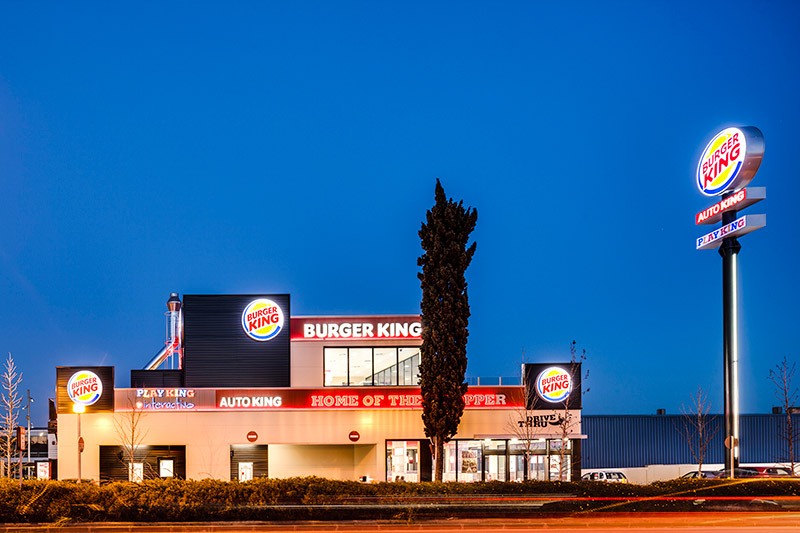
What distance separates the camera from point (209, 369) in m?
33.0

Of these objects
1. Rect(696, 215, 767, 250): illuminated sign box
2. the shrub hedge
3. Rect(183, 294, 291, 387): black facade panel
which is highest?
Rect(696, 215, 767, 250): illuminated sign box

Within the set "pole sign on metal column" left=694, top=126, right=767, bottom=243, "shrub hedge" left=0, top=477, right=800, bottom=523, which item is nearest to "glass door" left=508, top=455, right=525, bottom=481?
"shrub hedge" left=0, top=477, right=800, bottom=523

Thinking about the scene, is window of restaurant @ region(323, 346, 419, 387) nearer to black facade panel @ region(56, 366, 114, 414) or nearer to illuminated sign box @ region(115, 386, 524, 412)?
illuminated sign box @ region(115, 386, 524, 412)

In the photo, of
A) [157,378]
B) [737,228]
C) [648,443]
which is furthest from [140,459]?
[648,443]

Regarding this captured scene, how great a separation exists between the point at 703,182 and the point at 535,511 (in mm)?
14334

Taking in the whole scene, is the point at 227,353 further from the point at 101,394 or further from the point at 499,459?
the point at 499,459

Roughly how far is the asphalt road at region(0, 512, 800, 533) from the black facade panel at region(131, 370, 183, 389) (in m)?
14.9

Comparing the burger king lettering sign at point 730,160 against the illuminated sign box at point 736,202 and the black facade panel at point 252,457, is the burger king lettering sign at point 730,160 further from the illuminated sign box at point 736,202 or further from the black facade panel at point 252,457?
the black facade panel at point 252,457

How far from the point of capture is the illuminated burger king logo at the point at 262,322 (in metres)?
33.1

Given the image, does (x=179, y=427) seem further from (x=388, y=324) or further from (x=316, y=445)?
(x=388, y=324)

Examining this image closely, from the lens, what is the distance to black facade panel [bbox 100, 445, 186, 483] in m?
32.0

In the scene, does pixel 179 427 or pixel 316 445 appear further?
pixel 316 445

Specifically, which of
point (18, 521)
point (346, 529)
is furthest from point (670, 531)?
point (18, 521)

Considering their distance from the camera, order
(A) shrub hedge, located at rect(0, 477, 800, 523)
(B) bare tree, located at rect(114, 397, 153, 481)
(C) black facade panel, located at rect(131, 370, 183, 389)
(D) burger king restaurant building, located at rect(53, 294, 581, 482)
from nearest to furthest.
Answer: (A) shrub hedge, located at rect(0, 477, 800, 523)
(B) bare tree, located at rect(114, 397, 153, 481)
(D) burger king restaurant building, located at rect(53, 294, 581, 482)
(C) black facade panel, located at rect(131, 370, 183, 389)
